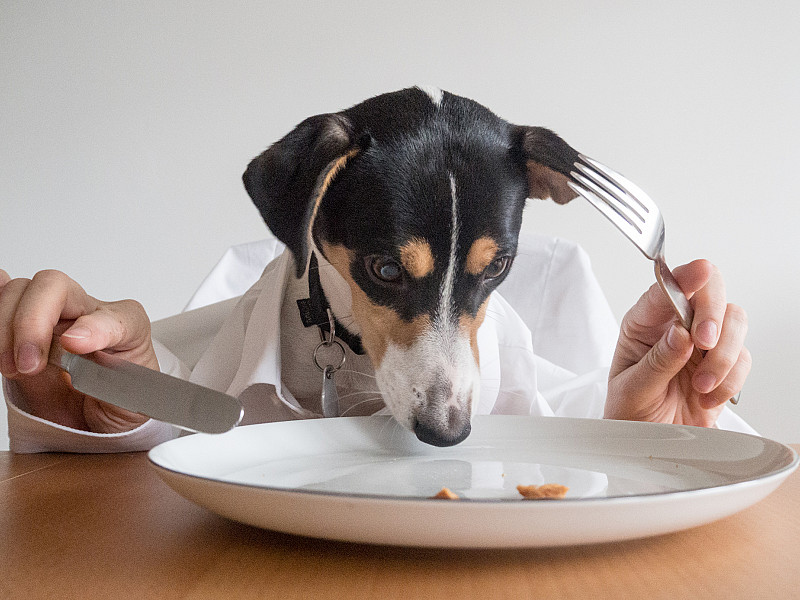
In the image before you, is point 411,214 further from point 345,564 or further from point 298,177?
point 345,564

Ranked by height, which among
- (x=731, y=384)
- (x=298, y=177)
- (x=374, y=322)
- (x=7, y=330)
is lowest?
(x=731, y=384)

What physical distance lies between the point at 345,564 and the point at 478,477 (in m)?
0.25

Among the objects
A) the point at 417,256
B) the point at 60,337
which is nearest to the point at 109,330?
the point at 60,337

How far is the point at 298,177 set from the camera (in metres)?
0.95

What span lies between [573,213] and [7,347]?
8.10 feet

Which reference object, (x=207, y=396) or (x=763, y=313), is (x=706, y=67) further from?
(x=207, y=396)

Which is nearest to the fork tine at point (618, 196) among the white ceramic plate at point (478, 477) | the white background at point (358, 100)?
the white ceramic plate at point (478, 477)

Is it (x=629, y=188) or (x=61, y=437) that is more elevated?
(x=629, y=188)

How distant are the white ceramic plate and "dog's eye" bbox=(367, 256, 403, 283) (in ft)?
0.64

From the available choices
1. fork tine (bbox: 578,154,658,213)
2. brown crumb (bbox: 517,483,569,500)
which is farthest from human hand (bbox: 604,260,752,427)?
brown crumb (bbox: 517,483,569,500)

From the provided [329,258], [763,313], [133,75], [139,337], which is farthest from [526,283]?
[133,75]

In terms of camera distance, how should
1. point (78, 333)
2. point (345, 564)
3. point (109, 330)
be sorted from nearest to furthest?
point (345, 564) < point (78, 333) < point (109, 330)

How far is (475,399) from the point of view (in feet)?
2.97

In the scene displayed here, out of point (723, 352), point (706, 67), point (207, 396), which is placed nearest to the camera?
point (207, 396)
